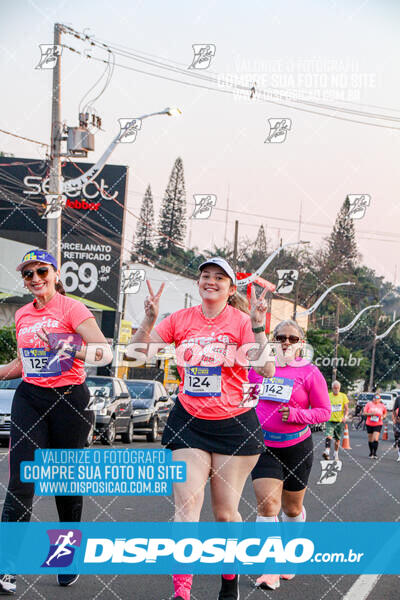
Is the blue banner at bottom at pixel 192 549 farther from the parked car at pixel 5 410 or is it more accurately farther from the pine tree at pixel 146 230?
the pine tree at pixel 146 230

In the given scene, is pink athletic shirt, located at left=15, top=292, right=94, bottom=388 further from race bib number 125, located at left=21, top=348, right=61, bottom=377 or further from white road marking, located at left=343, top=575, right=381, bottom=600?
white road marking, located at left=343, top=575, right=381, bottom=600

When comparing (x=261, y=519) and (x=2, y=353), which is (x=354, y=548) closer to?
(x=261, y=519)

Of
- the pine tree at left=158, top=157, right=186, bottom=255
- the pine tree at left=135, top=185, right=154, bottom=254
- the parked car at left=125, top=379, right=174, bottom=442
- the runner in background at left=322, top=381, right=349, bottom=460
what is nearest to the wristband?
the runner in background at left=322, top=381, right=349, bottom=460

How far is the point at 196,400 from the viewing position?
A: 16.4 ft

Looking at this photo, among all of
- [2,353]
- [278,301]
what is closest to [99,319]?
[2,353]

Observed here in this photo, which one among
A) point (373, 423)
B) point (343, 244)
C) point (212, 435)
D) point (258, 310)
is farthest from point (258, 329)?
point (343, 244)

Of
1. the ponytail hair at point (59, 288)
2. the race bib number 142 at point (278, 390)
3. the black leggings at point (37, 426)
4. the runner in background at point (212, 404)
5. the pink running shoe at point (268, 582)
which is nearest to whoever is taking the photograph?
the runner in background at point (212, 404)

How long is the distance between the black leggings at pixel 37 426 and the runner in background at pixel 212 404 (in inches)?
23.5

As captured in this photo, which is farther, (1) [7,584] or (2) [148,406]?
(2) [148,406]

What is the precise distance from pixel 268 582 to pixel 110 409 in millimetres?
14151

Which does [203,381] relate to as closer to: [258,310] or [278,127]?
[258,310]

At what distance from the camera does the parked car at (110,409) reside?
63.2 feet

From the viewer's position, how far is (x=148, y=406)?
22.6 m

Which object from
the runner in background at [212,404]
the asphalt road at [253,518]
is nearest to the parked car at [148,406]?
the asphalt road at [253,518]
